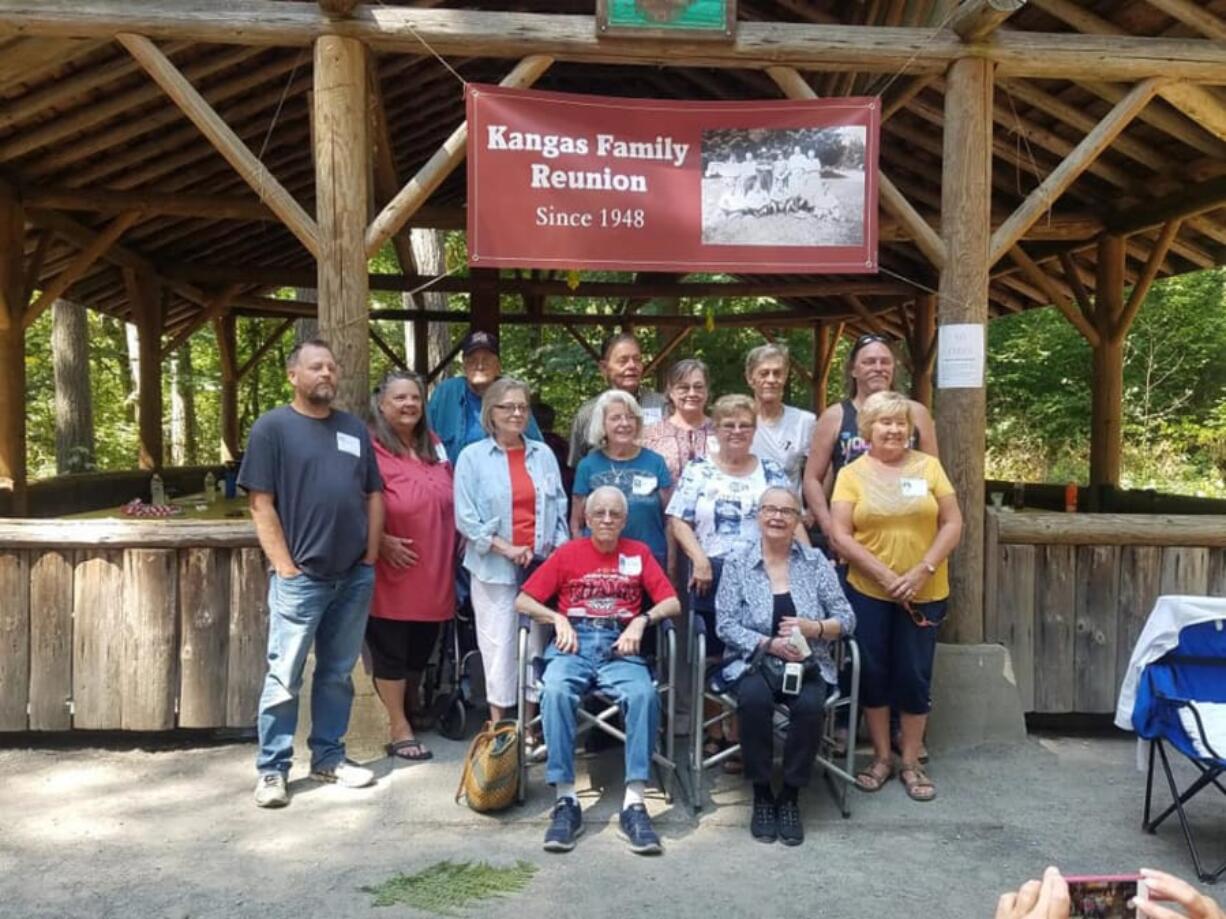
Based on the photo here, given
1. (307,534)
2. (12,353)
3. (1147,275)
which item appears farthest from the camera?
(1147,275)

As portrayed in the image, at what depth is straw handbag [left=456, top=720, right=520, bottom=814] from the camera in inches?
135

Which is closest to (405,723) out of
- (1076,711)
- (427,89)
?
(1076,711)

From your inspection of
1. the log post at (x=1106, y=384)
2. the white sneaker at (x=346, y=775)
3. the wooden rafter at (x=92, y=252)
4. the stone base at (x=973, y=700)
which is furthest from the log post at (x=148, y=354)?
the log post at (x=1106, y=384)

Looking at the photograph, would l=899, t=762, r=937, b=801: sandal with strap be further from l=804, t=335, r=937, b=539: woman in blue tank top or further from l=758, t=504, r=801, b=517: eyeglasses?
l=758, t=504, r=801, b=517: eyeglasses

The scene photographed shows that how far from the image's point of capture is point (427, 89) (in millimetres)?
7410

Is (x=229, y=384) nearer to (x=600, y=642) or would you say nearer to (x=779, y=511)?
(x=600, y=642)

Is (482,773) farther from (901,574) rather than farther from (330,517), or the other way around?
(901,574)

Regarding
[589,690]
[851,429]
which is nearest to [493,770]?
[589,690]

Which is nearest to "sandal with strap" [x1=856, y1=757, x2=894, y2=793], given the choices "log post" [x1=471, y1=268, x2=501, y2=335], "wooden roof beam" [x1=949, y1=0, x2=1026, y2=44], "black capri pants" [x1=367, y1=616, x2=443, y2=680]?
"black capri pants" [x1=367, y1=616, x2=443, y2=680]

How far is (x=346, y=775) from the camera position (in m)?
3.74

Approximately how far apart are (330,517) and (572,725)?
118 cm

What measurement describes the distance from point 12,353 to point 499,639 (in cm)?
545

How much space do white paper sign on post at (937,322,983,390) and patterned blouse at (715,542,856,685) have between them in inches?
53.5

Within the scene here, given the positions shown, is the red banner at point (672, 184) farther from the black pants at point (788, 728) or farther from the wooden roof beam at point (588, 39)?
the black pants at point (788, 728)
